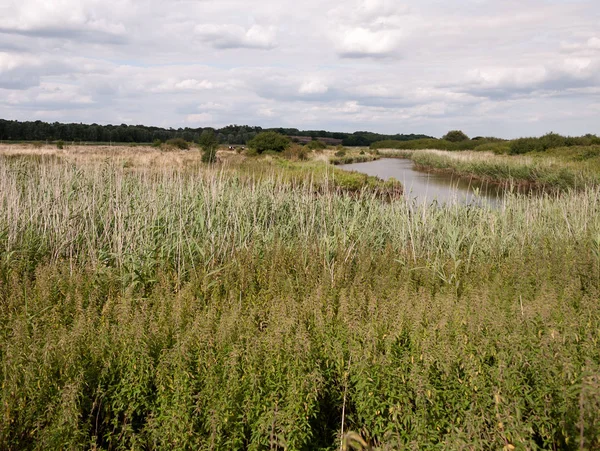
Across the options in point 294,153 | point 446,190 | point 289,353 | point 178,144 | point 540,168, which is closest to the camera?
point 289,353

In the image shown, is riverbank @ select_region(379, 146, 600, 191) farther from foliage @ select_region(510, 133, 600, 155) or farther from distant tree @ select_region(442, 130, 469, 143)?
distant tree @ select_region(442, 130, 469, 143)

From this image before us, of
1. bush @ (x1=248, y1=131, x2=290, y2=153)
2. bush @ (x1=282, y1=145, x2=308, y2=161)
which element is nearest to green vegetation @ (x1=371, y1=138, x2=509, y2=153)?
bush @ (x1=282, y1=145, x2=308, y2=161)

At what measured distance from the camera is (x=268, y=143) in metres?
29.7

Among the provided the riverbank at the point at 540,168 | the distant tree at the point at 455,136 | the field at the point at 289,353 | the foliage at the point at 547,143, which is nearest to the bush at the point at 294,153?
the riverbank at the point at 540,168

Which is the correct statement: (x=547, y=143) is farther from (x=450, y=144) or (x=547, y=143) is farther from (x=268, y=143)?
(x=450, y=144)

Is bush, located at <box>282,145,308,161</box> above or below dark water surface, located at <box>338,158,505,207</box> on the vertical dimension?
above

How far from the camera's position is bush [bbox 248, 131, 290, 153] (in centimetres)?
2964

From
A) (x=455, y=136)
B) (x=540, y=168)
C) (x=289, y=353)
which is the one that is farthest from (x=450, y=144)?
(x=289, y=353)

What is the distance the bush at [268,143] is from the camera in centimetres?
2964

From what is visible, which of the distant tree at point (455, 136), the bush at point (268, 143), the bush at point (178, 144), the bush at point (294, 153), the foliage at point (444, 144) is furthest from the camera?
the distant tree at point (455, 136)

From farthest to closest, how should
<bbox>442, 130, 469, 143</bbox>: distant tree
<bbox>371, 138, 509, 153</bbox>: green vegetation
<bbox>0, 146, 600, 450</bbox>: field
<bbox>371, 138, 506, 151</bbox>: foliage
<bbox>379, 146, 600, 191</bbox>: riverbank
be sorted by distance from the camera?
<bbox>442, 130, 469, 143</bbox>: distant tree < <bbox>371, 138, 506, 151</bbox>: foliage < <bbox>371, 138, 509, 153</bbox>: green vegetation < <bbox>379, 146, 600, 191</bbox>: riverbank < <bbox>0, 146, 600, 450</bbox>: field

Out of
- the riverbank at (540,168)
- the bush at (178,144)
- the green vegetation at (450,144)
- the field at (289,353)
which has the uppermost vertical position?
the green vegetation at (450,144)

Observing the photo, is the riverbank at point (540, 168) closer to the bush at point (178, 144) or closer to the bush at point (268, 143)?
the bush at point (268, 143)

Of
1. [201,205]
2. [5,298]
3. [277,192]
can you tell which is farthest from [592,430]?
[277,192]
